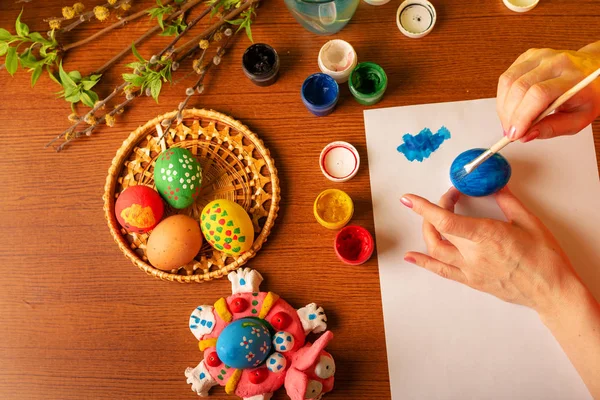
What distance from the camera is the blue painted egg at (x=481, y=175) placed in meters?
0.79

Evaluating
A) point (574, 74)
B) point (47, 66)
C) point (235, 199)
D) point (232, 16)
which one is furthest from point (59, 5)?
point (574, 74)

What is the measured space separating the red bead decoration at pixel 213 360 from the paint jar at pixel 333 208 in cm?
29

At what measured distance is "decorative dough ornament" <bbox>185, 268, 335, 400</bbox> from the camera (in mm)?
755

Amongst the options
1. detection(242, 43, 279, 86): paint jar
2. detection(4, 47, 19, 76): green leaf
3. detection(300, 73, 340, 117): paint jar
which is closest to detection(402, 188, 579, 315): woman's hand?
detection(300, 73, 340, 117): paint jar

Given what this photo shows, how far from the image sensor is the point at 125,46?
37.3 inches

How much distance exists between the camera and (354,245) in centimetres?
86

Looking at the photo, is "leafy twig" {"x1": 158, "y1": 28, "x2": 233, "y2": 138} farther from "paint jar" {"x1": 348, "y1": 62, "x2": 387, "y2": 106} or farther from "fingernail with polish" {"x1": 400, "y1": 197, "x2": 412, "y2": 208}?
"fingernail with polish" {"x1": 400, "y1": 197, "x2": 412, "y2": 208}

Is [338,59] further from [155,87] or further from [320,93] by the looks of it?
[155,87]

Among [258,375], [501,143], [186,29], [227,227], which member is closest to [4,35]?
[186,29]

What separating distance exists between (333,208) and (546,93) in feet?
1.28

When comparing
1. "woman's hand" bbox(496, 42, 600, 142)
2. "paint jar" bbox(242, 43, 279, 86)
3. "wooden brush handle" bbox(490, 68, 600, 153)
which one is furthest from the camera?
"paint jar" bbox(242, 43, 279, 86)

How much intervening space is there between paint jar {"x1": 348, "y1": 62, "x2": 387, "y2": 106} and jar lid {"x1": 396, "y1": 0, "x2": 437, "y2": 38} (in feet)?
0.34

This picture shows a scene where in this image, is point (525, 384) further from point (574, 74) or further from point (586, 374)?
point (574, 74)

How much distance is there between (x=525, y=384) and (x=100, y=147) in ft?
2.94
